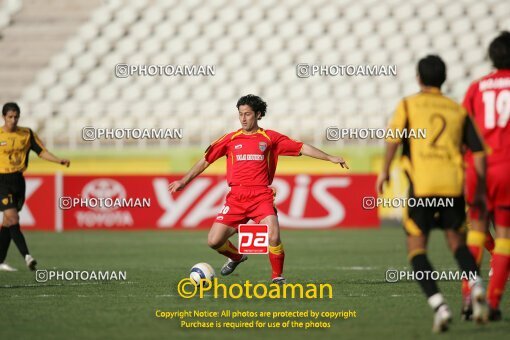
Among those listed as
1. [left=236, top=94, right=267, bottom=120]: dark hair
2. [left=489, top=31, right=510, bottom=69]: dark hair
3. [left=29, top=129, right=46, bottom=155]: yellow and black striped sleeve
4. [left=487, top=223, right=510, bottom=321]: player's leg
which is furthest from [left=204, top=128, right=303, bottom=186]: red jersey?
[left=29, top=129, right=46, bottom=155]: yellow and black striped sleeve

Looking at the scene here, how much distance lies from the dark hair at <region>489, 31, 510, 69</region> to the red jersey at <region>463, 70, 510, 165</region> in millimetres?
63

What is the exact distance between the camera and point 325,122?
24203 mm

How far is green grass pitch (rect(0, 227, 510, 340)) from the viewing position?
7309 mm

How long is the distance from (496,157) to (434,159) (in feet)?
2.46

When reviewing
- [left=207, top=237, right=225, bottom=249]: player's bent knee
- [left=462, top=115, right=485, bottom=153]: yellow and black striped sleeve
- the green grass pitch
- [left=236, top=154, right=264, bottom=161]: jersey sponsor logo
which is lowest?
the green grass pitch

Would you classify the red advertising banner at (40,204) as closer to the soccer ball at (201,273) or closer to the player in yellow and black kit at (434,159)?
the soccer ball at (201,273)

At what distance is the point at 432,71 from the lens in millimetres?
7309

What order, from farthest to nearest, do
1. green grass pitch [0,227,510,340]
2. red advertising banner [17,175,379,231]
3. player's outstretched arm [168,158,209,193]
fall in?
red advertising banner [17,175,379,231] < player's outstretched arm [168,158,209,193] < green grass pitch [0,227,510,340]

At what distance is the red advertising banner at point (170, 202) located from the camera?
21906 millimetres

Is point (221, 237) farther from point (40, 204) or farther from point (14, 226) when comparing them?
point (40, 204)

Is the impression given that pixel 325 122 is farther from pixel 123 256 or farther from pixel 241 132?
pixel 241 132

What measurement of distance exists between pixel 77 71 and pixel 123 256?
1439 centimetres

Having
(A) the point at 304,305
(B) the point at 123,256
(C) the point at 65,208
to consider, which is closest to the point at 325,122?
(C) the point at 65,208

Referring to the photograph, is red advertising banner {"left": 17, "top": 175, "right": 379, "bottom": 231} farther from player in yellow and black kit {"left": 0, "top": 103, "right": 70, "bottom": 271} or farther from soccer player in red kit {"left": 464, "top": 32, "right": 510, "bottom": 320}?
soccer player in red kit {"left": 464, "top": 32, "right": 510, "bottom": 320}
